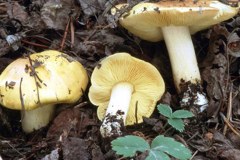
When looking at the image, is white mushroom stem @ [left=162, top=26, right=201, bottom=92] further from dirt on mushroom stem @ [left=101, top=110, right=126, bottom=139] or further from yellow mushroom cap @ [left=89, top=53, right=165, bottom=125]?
dirt on mushroom stem @ [left=101, top=110, right=126, bottom=139]

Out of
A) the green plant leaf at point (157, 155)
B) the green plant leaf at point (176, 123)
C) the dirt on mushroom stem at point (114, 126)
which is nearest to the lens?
the green plant leaf at point (157, 155)


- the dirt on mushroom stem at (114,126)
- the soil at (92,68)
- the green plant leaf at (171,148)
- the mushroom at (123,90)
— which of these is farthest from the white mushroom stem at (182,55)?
the green plant leaf at (171,148)

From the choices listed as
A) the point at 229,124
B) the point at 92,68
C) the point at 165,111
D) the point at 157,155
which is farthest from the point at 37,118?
the point at 229,124

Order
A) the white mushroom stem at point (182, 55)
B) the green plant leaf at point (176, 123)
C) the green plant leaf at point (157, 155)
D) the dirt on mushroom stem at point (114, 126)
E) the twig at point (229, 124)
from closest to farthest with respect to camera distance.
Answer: the green plant leaf at point (157, 155)
the green plant leaf at point (176, 123)
the dirt on mushroom stem at point (114, 126)
the twig at point (229, 124)
the white mushroom stem at point (182, 55)

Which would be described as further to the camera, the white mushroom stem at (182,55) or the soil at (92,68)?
the white mushroom stem at (182,55)

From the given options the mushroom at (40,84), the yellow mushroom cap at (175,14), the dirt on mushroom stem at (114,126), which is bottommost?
the dirt on mushroom stem at (114,126)

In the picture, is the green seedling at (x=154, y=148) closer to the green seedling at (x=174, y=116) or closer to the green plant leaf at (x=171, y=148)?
the green plant leaf at (x=171, y=148)

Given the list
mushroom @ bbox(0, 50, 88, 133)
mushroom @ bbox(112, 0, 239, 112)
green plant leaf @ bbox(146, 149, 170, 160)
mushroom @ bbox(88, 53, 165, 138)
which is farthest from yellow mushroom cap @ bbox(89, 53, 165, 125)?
green plant leaf @ bbox(146, 149, 170, 160)
